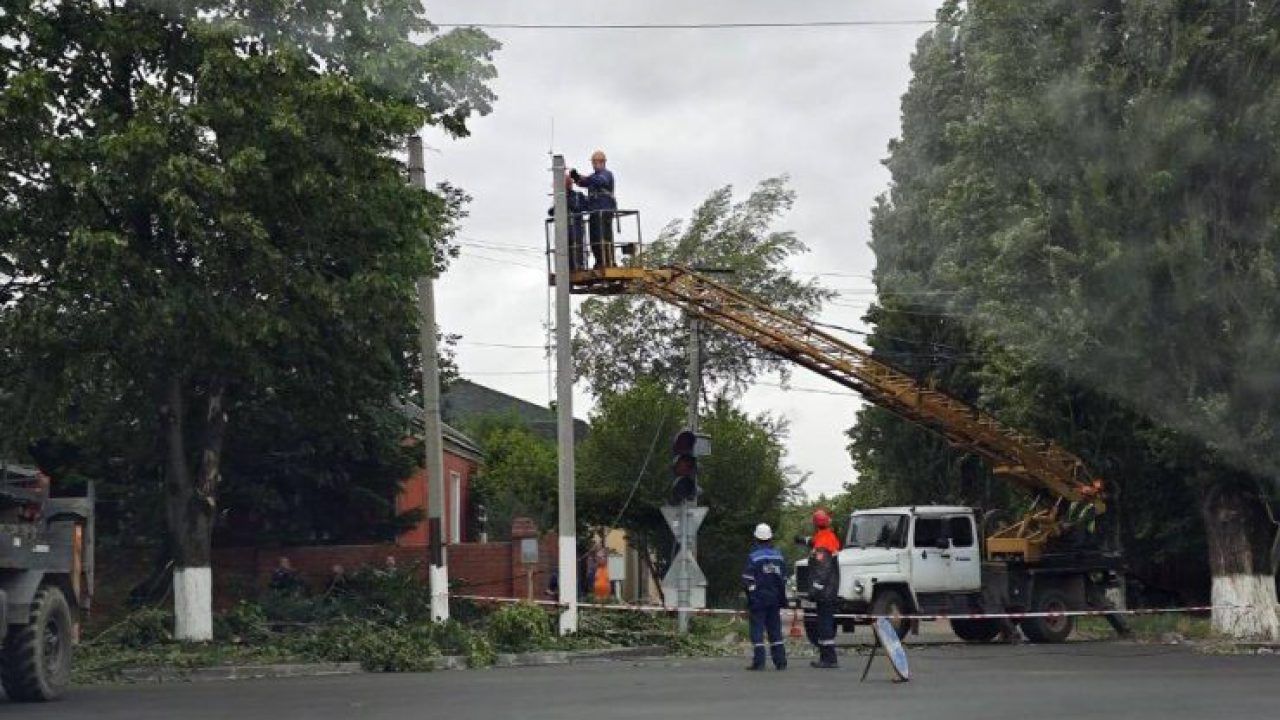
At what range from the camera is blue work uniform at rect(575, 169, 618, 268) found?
2689cm

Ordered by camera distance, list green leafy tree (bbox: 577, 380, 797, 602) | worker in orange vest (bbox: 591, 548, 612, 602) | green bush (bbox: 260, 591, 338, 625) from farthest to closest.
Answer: green leafy tree (bbox: 577, 380, 797, 602) < worker in orange vest (bbox: 591, 548, 612, 602) < green bush (bbox: 260, 591, 338, 625)

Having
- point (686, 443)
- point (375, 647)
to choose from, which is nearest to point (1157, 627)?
point (686, 443)

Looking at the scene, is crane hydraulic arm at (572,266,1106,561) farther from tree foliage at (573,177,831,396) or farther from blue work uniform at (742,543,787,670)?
tree foliage at (573,177,831,396)

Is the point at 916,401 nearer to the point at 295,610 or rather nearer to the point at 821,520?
the point at 821,520

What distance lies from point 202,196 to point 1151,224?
14226mm

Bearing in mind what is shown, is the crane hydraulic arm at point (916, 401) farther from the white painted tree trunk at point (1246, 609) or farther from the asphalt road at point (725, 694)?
the asphalt road at point (725, 694)

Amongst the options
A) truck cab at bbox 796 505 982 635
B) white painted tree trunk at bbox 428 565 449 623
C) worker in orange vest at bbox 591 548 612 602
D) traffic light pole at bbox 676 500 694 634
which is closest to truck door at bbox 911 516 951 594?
truck cab at bbox 796 505 982 635

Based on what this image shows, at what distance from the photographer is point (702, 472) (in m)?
43.9

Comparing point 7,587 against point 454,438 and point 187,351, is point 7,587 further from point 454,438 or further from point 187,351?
point 454,438

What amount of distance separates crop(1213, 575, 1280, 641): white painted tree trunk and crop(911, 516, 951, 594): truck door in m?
4.30

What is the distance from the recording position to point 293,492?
109 ft

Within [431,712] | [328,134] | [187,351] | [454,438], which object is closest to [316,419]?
[187,351]

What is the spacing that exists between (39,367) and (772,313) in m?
11.8

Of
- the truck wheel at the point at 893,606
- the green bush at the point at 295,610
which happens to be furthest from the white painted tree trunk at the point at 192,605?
the truck wheel at the point at 893,606
